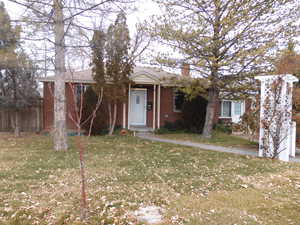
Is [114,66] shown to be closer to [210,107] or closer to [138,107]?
[138,107]

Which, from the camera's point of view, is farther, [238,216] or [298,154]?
[298,154]

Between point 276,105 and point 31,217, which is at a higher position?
point 276,105

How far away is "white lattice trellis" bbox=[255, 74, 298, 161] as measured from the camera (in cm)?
611

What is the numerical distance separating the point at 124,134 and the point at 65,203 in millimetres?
7678

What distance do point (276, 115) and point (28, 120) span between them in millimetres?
12172

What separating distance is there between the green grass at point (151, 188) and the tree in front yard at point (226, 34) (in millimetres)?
4133

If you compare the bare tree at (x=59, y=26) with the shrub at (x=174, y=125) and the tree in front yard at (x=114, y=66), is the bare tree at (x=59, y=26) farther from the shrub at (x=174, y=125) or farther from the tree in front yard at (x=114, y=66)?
the shrub at (x=174, y=125)

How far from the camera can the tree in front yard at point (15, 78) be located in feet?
27.7

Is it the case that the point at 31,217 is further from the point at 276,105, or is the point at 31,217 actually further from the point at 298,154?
the point at 298,154

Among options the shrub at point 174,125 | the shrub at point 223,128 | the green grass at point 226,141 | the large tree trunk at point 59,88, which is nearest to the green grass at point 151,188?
the large tree trunk at point 59,88

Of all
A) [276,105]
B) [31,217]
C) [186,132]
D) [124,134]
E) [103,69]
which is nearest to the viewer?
[31,217]

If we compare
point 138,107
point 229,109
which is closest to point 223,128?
point 229,109

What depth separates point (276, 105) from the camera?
6.16m

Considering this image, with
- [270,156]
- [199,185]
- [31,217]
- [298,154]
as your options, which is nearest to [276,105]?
[270,156]
